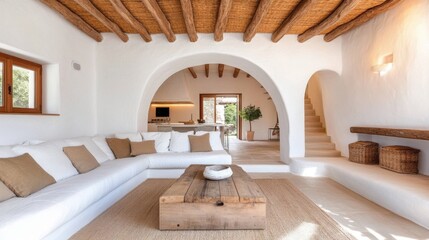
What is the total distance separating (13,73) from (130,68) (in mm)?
2122

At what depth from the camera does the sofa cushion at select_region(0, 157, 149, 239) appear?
163 cm

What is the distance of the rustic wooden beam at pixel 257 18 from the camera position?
3.50 meters

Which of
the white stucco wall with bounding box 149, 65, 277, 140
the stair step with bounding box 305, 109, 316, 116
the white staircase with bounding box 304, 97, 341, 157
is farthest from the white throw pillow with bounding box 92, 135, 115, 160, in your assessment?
the white stucco wall with bounding box 149, 65, 277, 140

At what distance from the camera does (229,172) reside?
2691mm

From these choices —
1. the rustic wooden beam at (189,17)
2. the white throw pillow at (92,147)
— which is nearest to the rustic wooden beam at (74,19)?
the rustic wooden beam at (189,17)

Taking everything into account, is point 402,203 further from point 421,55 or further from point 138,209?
point 138,209

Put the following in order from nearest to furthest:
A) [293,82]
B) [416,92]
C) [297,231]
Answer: [297,231]
[416,92]
[293,82]

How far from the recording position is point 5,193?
199cm

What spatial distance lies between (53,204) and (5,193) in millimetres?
463

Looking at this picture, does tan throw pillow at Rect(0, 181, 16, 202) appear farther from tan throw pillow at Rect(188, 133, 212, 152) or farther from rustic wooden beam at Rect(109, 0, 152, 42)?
tan throw pillow at Rect(188, 133, 212, 152)

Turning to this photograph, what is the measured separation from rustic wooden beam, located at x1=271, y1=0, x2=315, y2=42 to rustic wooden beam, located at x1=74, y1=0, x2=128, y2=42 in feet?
10.2

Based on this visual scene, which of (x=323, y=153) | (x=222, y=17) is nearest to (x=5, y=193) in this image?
(x=222, y=17)

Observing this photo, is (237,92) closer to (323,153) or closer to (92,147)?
(323,153)

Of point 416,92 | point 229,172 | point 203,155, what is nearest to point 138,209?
point 229,172
